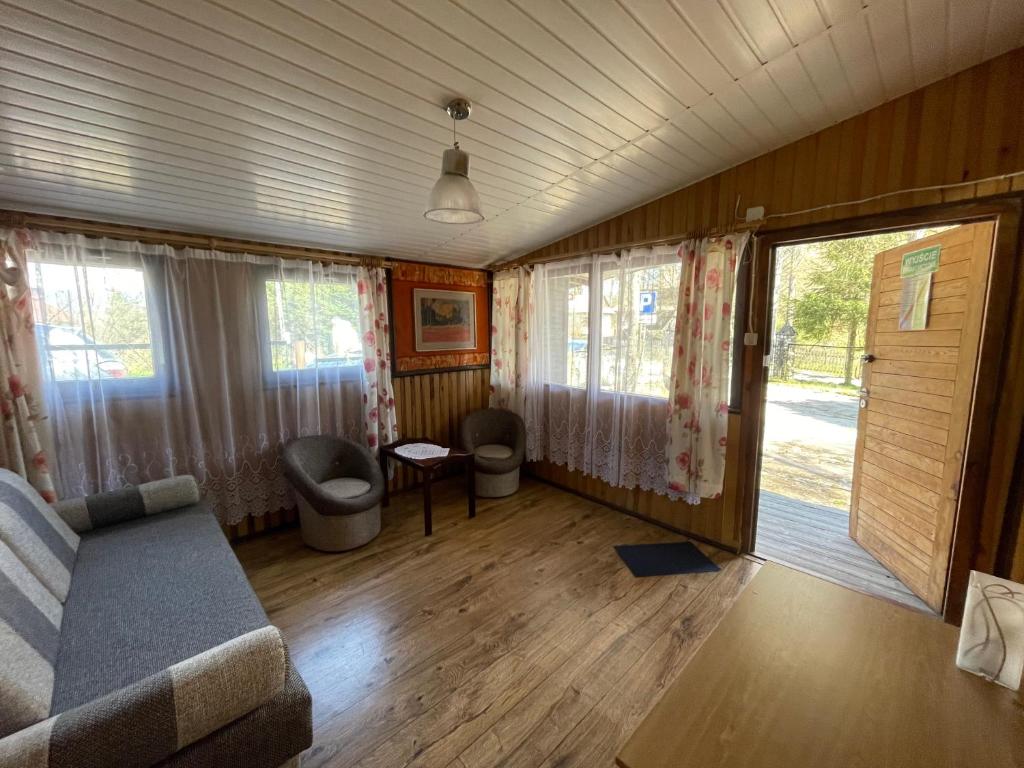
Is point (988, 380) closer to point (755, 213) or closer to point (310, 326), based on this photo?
point (755, 213)

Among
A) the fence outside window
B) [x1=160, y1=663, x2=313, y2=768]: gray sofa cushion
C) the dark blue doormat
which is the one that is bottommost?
Answer: the dark blue doormat

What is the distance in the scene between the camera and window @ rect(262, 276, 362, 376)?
2.80 m

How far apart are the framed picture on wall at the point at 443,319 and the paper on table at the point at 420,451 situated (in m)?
0.88

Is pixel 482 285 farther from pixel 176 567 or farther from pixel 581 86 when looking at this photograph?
pixel 176 567

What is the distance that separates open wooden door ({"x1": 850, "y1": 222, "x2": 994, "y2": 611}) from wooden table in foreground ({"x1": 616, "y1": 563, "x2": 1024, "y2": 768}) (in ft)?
5.15

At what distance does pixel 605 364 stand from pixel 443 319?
160cm

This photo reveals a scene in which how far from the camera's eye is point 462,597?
2260mm

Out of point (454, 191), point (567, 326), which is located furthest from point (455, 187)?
point (567, 326)

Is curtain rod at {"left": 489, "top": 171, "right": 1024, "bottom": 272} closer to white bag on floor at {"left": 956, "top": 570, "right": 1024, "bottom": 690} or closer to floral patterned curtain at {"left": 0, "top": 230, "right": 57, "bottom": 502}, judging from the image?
white bag on floor at {"left": 956, "top": 570, "right": 1024, "bottom": 690}

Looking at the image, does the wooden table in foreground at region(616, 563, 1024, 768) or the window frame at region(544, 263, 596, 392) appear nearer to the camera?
the wooden table in foreground at region(616, 563, 1024, 768)

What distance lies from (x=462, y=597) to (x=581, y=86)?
256 cm

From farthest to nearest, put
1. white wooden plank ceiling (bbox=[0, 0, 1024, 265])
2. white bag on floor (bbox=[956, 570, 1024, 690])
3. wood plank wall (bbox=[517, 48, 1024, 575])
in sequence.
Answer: wood plank wall (bbox=[517, 48, 1024, 575]) → white wooden plank ceiling (bbox=[0, 0, 1024, 265]) → white bag on floor (bbox=[956, 570, 1024, 690])

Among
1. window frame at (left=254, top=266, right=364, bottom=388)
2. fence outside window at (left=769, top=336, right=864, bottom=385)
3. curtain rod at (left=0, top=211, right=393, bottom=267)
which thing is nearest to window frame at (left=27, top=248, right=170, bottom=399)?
curtain rod at (left=0, top=211, right=393, bottom=267)

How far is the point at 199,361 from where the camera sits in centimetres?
254
